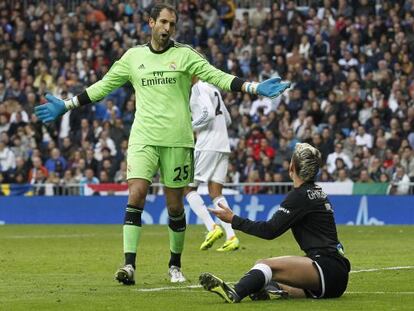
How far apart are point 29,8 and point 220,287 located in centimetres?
2815

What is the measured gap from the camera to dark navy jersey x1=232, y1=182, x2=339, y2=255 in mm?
10781

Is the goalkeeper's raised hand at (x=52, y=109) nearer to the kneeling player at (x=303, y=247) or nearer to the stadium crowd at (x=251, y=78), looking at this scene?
the kneeling player at (x=303, y=247)

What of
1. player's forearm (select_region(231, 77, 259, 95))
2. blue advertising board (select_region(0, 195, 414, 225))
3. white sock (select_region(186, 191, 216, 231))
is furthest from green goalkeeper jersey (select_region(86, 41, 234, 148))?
blue advertising board (select_region(0, 195, 414, 225))

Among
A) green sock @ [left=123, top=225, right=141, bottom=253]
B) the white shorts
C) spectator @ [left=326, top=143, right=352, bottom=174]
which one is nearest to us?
green sock @ [left=123, top=225, right=141, bottom=253]

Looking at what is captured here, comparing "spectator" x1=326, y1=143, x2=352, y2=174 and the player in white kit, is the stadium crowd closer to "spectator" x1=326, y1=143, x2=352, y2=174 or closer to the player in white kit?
"spectator" x1=326, y1=143, x2=352, y2=174

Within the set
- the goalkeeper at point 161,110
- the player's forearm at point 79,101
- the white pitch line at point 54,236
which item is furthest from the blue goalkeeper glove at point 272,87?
the white pitch line at point 54,236

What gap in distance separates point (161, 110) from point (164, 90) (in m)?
0.22

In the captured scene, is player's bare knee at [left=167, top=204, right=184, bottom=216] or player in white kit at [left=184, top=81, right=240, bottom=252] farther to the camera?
player in white kit at [left=184, top=81, right=240, bottom=252]

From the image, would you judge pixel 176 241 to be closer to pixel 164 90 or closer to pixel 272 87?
pixel 164 90

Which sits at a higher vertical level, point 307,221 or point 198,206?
point 307,221

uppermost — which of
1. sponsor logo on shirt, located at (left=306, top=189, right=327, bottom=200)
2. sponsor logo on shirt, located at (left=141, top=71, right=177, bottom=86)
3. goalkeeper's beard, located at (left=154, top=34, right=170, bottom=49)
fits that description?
goalkeeper's beard, located at (left=154, top=34, right=170, bottom=49)

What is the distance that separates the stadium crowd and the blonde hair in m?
17.3

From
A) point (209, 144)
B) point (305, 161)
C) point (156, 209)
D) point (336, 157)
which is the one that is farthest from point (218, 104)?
point (156, 209)

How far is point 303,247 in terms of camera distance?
11031 mm
